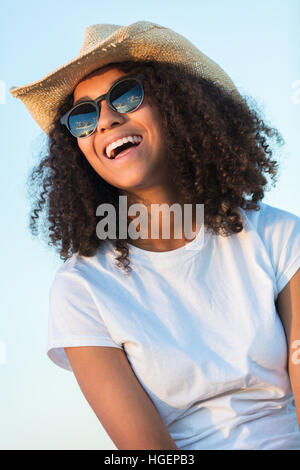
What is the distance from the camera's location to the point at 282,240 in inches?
95.0

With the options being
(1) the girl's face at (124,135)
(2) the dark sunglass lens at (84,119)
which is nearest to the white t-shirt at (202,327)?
(1) the girl's face at (124,135)

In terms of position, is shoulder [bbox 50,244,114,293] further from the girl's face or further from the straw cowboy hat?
the straw cowboy hat

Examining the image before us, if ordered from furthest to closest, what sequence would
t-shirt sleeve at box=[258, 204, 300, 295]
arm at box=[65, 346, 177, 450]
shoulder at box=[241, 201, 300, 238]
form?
shoulder at box=[241, 201, 300, 238], t-shirt sleeve at box=[258, 204, 300, 295], arm at box=[65, 346, 177, 450]

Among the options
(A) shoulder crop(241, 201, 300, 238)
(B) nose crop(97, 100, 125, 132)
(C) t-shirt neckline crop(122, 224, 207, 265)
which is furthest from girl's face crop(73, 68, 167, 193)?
(A) shoulder crop(241, 201, 300, 238)

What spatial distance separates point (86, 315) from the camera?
7.48ft

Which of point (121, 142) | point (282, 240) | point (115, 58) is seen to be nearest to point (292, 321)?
point (282, 240)

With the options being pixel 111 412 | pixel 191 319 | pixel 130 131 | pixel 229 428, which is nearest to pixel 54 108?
pixel 130 131

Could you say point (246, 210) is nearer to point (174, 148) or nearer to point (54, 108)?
point (174, 148)

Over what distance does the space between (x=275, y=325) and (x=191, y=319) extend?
12.7 inches

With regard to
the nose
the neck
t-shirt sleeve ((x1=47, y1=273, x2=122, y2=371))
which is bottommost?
t-shirt sleeve ((x1=47, y1=273, x2=122, y2=371))

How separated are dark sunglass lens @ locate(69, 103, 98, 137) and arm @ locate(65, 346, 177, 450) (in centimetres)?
92

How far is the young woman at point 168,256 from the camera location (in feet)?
7.09

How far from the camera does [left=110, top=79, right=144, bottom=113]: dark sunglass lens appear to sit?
2.41 metres

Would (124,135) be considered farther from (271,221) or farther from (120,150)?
(271,221)
